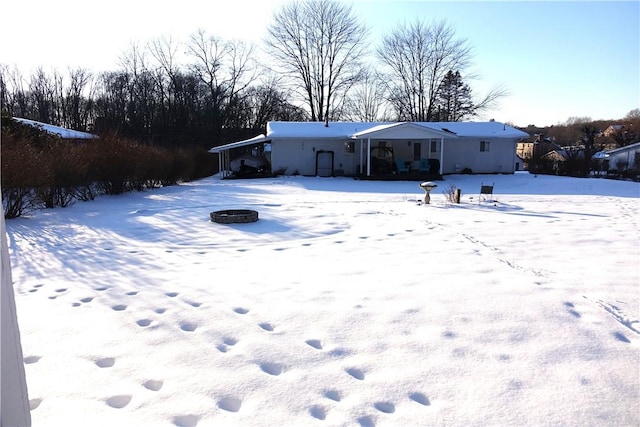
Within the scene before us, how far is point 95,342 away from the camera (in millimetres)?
3613

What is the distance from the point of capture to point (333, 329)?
12.6 ft

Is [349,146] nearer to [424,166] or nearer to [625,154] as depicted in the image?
[424,166]

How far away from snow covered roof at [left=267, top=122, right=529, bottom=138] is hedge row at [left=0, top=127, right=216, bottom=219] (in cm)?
870

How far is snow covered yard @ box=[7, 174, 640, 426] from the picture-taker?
2727mm

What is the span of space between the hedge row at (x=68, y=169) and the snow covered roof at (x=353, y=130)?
870 centimetres

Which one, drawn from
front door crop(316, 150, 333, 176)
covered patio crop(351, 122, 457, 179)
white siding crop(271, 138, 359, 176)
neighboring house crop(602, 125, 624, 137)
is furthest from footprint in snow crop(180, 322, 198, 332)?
neighboring house crop(602, 125, 624, 137)

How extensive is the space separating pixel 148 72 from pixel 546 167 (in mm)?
41012

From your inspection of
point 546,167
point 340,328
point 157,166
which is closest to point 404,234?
point 340,328

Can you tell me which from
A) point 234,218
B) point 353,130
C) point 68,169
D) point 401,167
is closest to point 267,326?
point 234,218

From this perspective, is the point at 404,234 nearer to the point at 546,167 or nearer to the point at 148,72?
the point at 546,167

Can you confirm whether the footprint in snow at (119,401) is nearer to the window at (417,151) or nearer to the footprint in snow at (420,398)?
the footprint in snow at (420,398)

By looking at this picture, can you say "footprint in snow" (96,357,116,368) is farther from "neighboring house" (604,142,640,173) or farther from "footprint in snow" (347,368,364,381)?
"neighboring house" (604,142,640,173)

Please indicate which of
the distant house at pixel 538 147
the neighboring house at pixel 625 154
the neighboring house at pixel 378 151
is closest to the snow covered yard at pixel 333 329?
the neighboring house at pixel 378 151

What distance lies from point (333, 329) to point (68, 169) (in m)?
11.3
